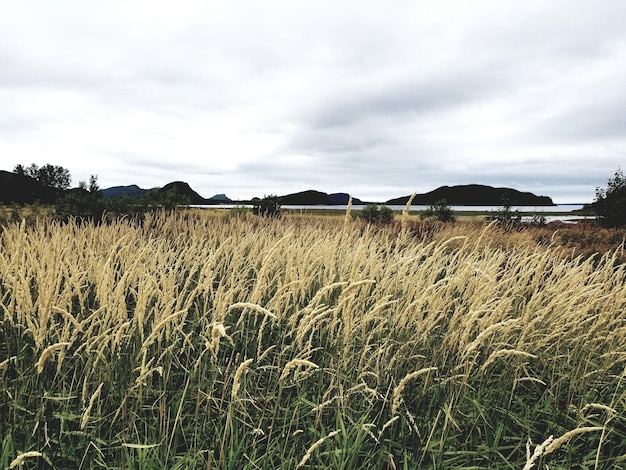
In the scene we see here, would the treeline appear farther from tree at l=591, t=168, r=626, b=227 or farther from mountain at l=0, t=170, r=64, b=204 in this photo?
mountain at l=0, t=170, r=64, b=204

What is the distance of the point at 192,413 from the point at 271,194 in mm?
19715

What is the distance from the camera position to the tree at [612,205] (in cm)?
2417

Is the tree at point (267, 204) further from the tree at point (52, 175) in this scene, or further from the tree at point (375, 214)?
the tree at point (52, 175)

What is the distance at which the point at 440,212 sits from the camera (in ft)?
89.7

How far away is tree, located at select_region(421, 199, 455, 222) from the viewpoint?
2703 centimetres

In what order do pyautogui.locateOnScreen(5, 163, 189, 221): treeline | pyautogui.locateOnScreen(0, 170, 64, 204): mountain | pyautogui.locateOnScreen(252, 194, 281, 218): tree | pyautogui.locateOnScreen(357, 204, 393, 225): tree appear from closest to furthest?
pyautogui.locateOnScreen(5, 163, 189, 221): treeline
pyautogui.locateOnScreen(252, 194, 281, 218): tree
pyautogui.locateOnScreen(357, 204, 393, 225): tree
pyautogui.locateOnScreen(0, 170, 64, 204): mountain

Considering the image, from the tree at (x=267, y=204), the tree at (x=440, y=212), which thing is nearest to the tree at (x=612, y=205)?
the tree at (x=440, y=212)

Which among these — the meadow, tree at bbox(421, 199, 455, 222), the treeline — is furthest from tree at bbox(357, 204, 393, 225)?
the meadow

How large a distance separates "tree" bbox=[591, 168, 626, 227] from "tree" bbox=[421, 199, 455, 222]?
8.09 meters

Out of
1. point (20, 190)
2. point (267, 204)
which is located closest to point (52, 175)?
point (20, 190)

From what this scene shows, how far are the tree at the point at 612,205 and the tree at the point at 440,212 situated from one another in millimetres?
8088

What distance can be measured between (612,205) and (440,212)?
30.0ft

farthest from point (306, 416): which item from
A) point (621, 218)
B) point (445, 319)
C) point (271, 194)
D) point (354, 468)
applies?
point (621, 218)

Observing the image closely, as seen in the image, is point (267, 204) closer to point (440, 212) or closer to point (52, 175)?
point (440, 212)
